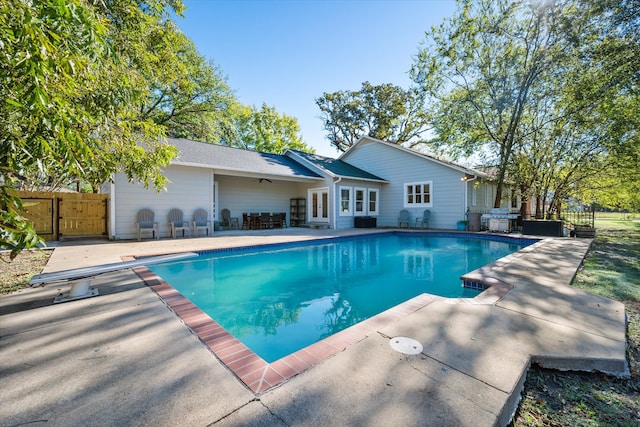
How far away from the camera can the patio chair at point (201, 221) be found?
10171mm

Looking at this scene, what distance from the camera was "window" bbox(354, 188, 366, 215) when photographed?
46.6ft

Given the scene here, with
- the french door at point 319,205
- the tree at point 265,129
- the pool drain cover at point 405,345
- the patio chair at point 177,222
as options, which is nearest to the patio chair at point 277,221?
the french door at point 319,205

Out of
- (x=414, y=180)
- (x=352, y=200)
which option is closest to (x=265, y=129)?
(x=352, y=200)

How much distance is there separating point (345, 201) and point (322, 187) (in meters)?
1.35

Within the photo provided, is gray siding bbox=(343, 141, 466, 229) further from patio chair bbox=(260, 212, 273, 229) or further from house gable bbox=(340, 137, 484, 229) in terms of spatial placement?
patio chair bbox=(260, 212, 273, 229)

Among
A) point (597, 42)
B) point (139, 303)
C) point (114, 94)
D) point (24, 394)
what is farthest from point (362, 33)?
point (24, 394)

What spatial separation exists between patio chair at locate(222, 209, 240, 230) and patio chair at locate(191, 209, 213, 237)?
2.82 metres

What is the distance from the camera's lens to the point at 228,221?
13.3 m

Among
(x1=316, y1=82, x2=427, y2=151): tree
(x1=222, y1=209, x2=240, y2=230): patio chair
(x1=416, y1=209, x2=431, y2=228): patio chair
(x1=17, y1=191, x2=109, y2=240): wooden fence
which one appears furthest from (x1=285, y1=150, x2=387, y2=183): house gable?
(x1=316, y1=82, x2=427, y2=151): tree

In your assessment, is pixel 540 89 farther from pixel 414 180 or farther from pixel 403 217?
pixel 403 217

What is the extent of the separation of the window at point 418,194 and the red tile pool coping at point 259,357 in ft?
34.7

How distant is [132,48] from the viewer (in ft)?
20.7

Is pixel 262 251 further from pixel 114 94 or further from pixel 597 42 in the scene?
pixel 597 42

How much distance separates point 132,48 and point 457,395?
8.47m
